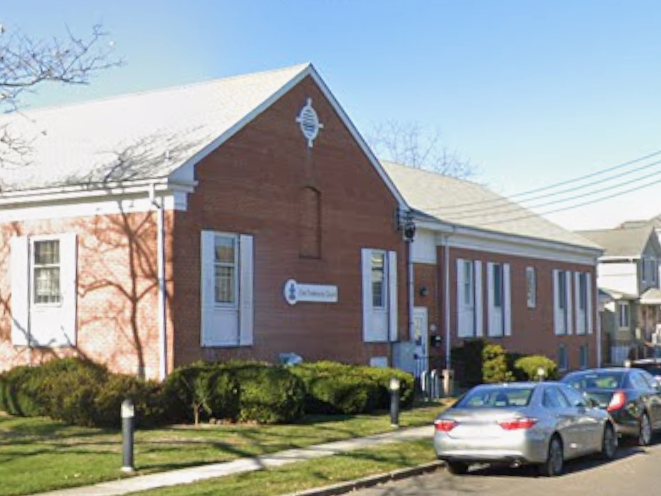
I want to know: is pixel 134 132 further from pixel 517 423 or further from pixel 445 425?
pixel 517 423

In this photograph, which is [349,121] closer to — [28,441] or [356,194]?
[356,194]

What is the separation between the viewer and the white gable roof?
2342 centimetres

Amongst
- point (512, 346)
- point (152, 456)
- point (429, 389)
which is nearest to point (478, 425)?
point (152, 456)

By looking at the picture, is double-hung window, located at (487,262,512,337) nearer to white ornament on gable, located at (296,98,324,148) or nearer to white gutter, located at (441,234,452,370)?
white gutter, located at (441,234,452,370)

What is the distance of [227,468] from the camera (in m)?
15.1

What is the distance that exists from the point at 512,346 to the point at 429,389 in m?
12.4

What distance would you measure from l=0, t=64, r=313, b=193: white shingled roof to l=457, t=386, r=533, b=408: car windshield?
9425 mm

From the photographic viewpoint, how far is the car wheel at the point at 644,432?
1881 cm

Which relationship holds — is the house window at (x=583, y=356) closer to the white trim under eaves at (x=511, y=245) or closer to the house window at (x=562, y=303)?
the house window at (x=562, y=303)

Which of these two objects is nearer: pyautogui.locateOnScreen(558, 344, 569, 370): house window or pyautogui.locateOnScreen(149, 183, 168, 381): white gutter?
pyautogui.locateOnScreen(149, 183, 168, 381): white gutter

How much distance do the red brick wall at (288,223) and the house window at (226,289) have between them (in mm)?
219

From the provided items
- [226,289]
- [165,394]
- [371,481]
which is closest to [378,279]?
[226,289]

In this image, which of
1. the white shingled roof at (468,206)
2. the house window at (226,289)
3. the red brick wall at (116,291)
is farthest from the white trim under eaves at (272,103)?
the white shingled roof at (468,206)

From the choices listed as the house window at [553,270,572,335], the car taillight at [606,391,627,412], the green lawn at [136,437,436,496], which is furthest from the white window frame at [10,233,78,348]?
the house window at [553,270,572,335]
